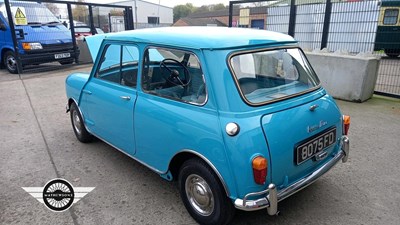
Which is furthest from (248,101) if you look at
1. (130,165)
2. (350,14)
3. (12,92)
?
(12,92)

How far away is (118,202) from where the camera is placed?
3158mm

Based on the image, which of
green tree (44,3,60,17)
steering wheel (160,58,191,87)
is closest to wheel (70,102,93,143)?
steering wheel (160,58,191,87)

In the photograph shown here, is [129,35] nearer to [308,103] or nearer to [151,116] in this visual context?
[151,116]

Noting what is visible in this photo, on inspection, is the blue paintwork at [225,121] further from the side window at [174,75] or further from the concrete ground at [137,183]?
the concrete ground at [137,183]

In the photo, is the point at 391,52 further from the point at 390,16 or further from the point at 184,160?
the point at 184,160

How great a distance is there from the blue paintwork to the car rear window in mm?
68

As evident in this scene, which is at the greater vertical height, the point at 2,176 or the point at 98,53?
the point at 98,53

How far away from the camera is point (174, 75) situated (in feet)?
9.78

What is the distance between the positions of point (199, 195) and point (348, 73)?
16.4ft

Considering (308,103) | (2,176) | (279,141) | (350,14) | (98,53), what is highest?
(350,14)

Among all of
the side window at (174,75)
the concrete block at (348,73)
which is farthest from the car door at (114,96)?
the concrete block at (348,73)

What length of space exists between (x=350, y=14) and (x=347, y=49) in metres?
0.74

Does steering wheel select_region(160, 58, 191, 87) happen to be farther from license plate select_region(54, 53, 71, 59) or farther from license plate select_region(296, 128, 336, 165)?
license plate select_region(54, 53, 71, 59)

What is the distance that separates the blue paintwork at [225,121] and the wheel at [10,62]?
29.7 ft
